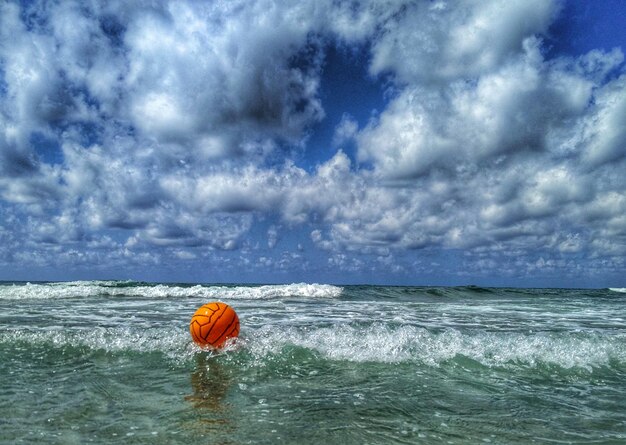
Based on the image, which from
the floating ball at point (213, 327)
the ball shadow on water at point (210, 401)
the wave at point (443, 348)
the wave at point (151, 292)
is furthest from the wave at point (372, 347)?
the wave at point (151, 292)

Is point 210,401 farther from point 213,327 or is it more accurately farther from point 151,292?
point 151,292

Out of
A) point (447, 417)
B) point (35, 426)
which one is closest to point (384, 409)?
point (447, 417)

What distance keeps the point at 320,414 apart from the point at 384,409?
2.54 ft

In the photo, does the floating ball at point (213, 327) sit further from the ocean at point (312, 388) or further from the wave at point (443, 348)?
the wave at point (443, 348)

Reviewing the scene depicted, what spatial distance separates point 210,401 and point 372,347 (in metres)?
3.59

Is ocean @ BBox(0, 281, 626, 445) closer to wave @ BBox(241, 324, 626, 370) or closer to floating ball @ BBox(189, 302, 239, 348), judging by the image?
wave @ BBox(241, 324, 626, 370)

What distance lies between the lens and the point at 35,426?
4.01 m

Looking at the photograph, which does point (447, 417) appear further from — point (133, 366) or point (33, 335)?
point (33, 335)

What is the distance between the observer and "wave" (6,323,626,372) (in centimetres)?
705

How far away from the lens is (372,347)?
752 centimetres

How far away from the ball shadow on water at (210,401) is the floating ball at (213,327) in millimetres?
527

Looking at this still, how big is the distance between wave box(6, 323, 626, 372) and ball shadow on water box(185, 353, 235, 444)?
0.64m

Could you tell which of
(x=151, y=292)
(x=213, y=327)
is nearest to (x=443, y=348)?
(x=213, y=327)

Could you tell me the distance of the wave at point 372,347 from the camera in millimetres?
7055
